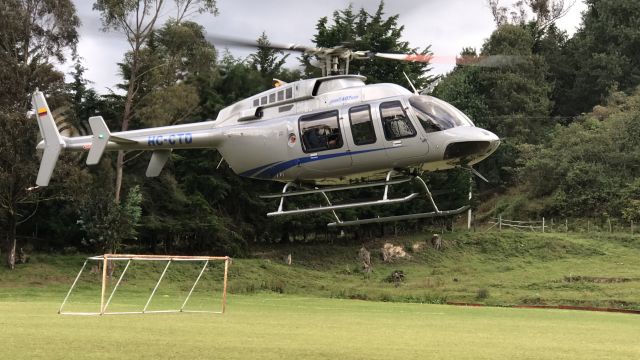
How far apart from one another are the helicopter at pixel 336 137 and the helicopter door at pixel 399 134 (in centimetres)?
2

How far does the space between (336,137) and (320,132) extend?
1.60ft

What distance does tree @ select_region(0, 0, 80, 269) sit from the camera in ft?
111

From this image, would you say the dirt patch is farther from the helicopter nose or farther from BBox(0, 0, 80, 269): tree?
BBox(0, 0, 80, 269): tree

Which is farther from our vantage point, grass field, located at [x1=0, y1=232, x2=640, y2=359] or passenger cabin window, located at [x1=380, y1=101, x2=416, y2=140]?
passenger cabin window, located at [x1=380, y1=101, x2=416, y2=140]

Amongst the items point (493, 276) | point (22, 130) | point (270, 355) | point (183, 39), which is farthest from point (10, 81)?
point (270, 355)

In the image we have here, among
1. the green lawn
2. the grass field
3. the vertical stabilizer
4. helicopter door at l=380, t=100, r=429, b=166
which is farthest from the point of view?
the vertical stabilizer

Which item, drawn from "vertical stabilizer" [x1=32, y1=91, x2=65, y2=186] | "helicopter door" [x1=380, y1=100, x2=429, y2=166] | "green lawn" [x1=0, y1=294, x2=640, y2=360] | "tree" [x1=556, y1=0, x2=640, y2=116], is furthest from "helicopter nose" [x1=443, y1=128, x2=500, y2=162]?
"tree" [x1=556, y1=0, x2=640, y2=116]

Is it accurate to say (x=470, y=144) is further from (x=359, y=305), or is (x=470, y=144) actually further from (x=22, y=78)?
(x=22, y=78)

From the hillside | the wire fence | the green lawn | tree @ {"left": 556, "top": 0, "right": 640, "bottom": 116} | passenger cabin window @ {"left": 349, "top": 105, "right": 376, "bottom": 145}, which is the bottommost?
the hillside

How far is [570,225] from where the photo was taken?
52344mm

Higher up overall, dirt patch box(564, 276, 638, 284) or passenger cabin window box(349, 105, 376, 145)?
passenger cabin window box(349, 105, 376, 145)

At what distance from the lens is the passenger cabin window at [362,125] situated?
18281mm

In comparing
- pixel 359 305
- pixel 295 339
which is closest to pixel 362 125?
pixel 295 339

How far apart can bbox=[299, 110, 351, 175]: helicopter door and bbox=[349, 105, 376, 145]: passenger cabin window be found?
0.34m
